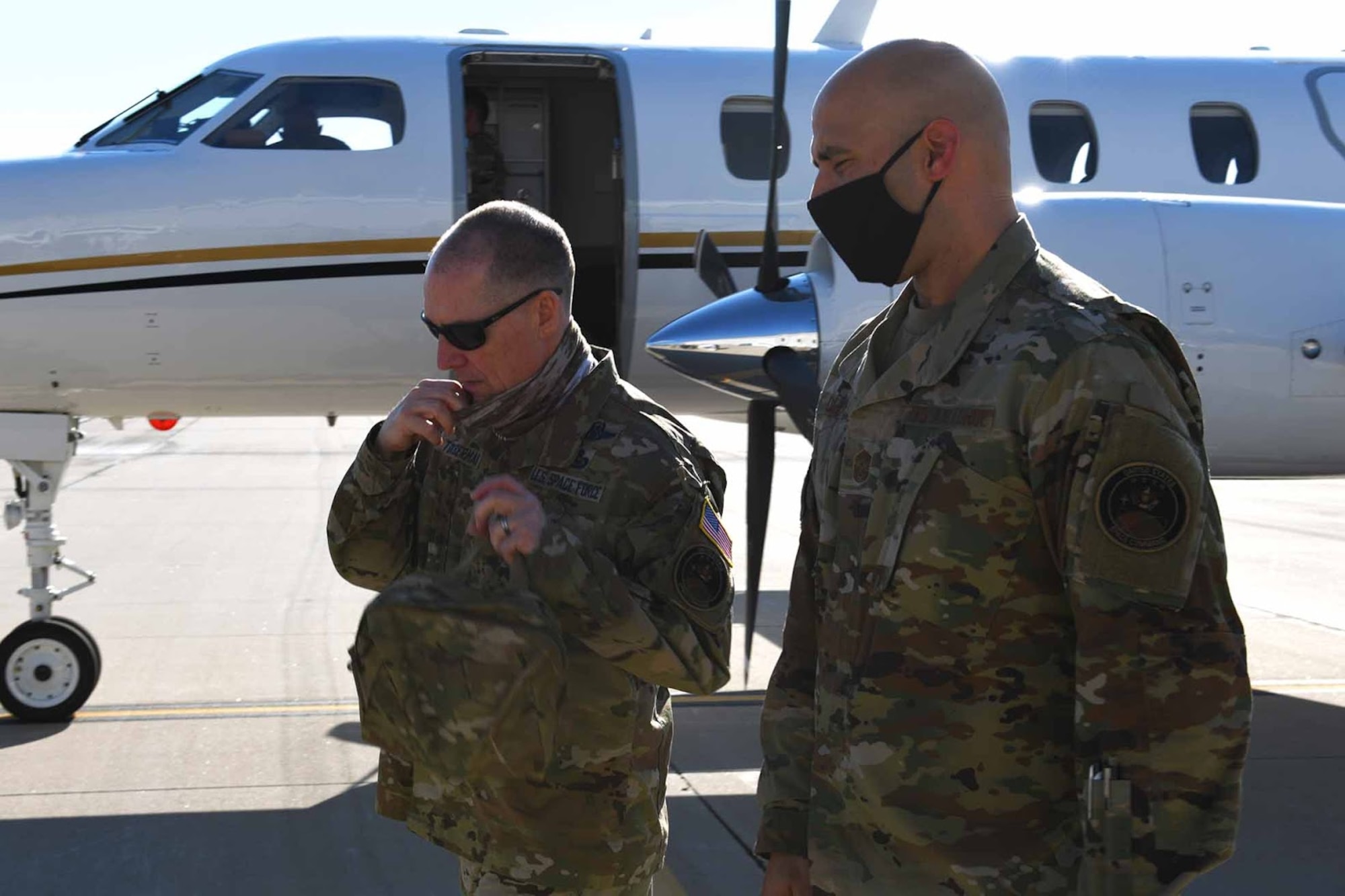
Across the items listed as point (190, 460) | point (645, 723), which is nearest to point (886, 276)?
point (645, 723)

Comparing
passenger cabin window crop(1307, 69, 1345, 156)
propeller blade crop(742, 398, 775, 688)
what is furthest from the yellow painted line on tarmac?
passenger cabin window crop(1307, 69, 1345, 156)

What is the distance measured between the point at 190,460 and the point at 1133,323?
23389 mm

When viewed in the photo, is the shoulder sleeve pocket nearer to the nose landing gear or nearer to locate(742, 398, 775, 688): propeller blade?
locate(742, 398, 775, 688): propeller blade

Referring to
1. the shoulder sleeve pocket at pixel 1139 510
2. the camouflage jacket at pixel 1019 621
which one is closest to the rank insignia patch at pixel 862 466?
the camouflage jacket at pixel 1019 621

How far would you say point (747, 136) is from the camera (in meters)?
7.80

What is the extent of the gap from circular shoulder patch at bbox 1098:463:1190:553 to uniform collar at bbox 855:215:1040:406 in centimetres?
33

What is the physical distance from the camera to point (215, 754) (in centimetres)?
650

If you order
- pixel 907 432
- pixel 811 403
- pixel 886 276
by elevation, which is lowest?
pixel 811 403

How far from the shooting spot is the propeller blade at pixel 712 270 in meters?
7.23

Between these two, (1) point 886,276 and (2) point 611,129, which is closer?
(1) point 886,276

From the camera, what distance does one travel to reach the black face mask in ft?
6.96

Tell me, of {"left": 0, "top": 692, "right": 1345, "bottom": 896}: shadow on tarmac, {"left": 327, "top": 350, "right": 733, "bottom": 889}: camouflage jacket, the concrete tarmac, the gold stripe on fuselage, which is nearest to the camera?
{"left": 327, "top": 350, "right": 733, "bottom": 889}: camouflage jacket

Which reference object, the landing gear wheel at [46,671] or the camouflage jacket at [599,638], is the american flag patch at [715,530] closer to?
the camouflage jacket at [599,638]

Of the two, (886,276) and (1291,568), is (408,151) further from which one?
(1291,568)
